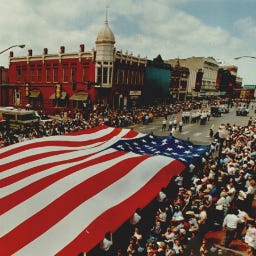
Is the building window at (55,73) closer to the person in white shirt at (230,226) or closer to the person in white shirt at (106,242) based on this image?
the person in white shirt at (230,226)

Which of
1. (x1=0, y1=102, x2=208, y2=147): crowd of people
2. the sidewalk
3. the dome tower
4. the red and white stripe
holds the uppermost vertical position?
the dome tower

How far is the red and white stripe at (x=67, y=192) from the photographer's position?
6.90m

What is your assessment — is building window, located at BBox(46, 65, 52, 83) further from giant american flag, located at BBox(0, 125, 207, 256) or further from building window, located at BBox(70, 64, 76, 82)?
giant american flag, located at BBox(0, 125, 207, 256)

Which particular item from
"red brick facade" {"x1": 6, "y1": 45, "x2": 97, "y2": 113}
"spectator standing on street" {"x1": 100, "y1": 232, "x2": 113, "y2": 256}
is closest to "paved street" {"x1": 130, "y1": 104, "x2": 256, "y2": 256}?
"spectator standing on street" {"x1": 100, "y1": 232, "x2": 113, "y2": 256}

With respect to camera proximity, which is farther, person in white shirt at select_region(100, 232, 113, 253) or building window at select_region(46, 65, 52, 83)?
building window at select_region(46, 65, 52, 83)

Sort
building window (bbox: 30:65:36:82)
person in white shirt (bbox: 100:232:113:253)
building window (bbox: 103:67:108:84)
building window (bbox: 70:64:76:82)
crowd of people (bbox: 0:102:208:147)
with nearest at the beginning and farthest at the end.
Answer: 1. person in white shirt (bbox: 100:232:113:253)
2. crowd of people (bbox: 0:102:208:147)
3. building window (bbox: 103:67:108:84)
4. building window (bbox: 70:64:76:82)
5. building window (bbox: 30:65:36:82)

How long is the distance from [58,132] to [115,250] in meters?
18.2

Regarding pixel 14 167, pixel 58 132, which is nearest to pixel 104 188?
pixel 14 167

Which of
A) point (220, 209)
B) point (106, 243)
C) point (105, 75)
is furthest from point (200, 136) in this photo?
point (106, 243)

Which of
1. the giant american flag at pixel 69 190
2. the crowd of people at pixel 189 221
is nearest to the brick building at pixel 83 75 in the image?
the giant american flag at pixel 69 190

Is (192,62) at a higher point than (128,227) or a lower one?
higher

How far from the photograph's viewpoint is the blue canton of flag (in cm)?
1349

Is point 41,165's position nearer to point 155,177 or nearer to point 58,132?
point 155,177

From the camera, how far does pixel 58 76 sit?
1807 inches
